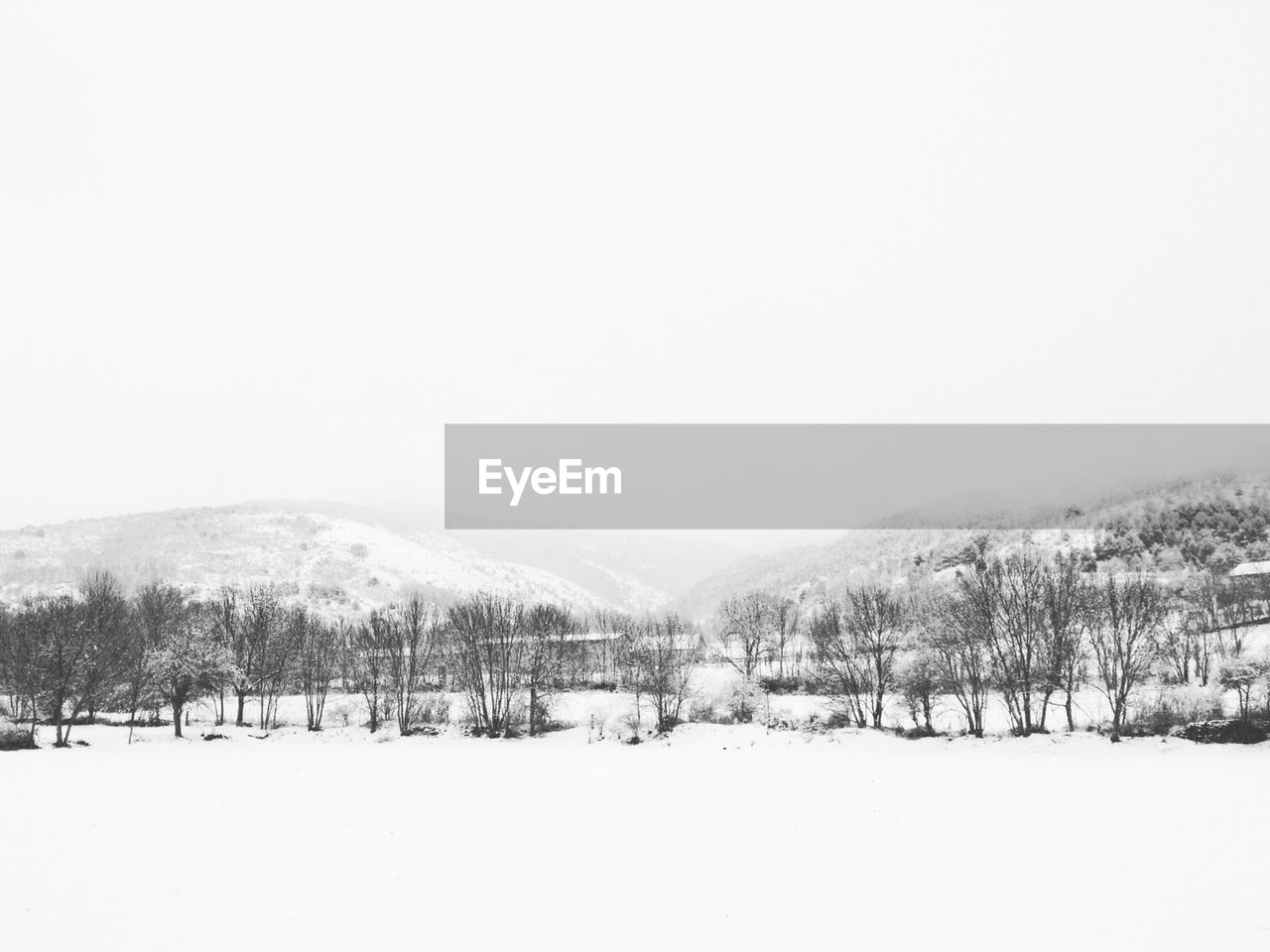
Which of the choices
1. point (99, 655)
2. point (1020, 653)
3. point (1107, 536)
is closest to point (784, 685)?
point (1020, 653)

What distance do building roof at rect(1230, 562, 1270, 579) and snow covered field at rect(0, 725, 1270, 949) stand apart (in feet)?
261

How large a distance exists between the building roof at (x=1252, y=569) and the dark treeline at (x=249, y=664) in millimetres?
83738

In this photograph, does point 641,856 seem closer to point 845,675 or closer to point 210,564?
point 845,675

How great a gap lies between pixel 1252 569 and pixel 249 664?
126295mm

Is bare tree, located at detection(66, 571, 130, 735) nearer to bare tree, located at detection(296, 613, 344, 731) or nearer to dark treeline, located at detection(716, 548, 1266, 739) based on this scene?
bare tree, located at detection(296, 613, 344, 731)

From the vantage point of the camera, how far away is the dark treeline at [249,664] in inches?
1679

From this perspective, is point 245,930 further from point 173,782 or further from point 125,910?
point 173,782

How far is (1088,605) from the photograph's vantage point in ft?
147

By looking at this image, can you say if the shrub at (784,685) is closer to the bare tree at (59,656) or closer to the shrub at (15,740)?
the bare tree at (59,656)

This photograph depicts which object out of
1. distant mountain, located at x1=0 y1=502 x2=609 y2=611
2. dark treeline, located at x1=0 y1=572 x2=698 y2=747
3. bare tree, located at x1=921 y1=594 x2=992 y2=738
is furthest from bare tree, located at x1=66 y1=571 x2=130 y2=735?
distant mountain, located at x1=0 y1=502 x2=609 y2=611

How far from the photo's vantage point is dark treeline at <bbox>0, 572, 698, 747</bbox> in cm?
4266

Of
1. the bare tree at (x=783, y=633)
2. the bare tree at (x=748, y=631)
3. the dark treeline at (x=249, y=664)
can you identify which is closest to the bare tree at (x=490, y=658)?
the dark treeline at (x=249, y=664)

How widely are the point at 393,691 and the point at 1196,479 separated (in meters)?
199

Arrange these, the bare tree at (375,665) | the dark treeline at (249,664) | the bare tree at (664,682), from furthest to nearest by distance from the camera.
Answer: the bare tree at (375,665), the bare tree at (664,682), the dark treeline at (249,664)
